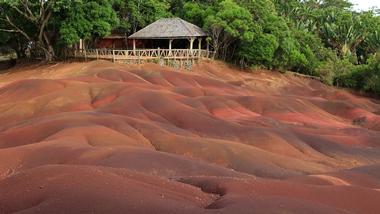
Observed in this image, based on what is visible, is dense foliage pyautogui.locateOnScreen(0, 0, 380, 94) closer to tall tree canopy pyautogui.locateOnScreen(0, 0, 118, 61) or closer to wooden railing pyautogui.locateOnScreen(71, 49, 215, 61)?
tall tree canopy pyautogui.locateOnScreen(0, 0, 118, 61)

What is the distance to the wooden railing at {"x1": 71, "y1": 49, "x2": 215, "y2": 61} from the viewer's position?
60.8m

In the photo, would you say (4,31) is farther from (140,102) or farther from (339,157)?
(339,157)

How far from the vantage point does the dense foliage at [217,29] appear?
2330 inches

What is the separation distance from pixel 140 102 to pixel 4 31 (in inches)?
1433

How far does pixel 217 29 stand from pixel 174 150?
136 feet

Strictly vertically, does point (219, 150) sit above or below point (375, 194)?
below

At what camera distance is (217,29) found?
6438 cm

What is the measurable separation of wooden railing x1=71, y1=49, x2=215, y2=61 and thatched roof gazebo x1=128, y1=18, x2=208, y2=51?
84 centimetres

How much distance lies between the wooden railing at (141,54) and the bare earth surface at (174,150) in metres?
6.36

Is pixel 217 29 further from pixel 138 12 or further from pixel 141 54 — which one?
pixel 138 12

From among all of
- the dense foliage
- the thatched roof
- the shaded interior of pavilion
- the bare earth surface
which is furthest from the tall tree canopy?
the shaded interior of pavilion

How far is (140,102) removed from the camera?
33188 millimetres

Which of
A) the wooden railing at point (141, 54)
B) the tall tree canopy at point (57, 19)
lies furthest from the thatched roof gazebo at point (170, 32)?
the tall tree canopy at point (57, 19)

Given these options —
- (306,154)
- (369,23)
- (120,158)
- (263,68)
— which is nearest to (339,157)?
(306,154)
